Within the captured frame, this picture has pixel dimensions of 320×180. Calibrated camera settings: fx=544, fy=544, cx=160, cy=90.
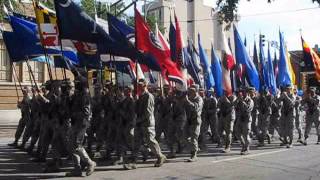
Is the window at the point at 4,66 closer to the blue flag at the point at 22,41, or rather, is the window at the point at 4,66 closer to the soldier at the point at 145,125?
the blue flag at the point at 22,41

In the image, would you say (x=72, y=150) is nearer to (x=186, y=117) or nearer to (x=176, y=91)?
(x=186, y=117)

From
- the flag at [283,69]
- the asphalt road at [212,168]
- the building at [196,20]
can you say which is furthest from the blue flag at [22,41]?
the building at [196,20]

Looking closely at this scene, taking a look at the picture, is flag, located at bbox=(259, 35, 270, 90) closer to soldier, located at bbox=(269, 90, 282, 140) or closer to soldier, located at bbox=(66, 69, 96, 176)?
soldier, located at bbox=(269, 90, 282, 140)

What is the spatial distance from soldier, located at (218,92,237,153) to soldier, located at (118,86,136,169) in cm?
385

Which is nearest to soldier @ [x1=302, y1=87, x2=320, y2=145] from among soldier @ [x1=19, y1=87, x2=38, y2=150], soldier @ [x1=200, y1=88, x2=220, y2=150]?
soldier @ [x1=200, y1=88, x2=220, y2=150]

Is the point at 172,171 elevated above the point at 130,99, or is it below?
below

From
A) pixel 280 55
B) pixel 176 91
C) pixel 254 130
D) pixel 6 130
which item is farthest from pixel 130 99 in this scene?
pixel 6 130

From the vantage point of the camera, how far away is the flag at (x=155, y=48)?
13.1m

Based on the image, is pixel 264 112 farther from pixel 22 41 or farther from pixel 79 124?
pixel 79 124

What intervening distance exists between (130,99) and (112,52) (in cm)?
118

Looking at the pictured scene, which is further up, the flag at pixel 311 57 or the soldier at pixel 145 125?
the flag at pixel 311 57

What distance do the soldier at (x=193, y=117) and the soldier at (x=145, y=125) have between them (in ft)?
4.11

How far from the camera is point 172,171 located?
11438 millimetres

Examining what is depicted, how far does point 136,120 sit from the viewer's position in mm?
11812
